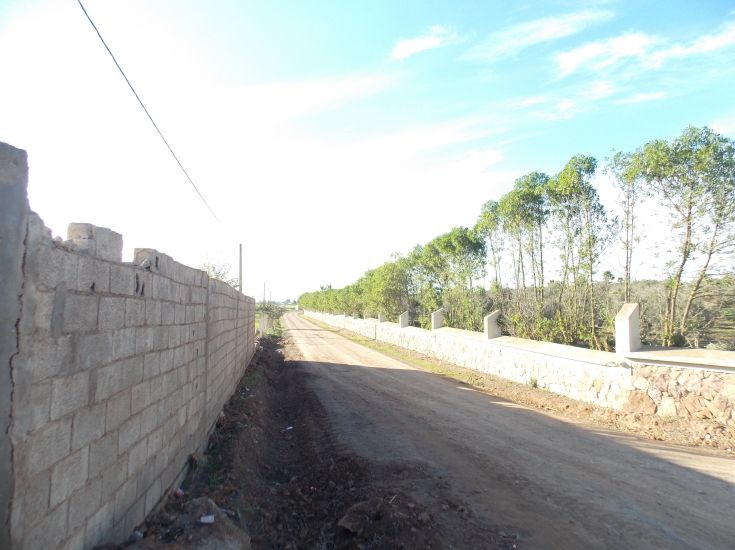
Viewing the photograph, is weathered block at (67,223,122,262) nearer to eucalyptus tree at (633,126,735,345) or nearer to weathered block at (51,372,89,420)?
weathered block at (51,372,89,420)

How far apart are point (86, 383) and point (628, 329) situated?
37.0 ft

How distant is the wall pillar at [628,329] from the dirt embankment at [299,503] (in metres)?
7.21

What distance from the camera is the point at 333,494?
5.91 metres

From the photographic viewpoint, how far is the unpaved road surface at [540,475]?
15.8 ft

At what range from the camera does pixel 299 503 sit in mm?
5824

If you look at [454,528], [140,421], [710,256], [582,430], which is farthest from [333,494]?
[710,256]

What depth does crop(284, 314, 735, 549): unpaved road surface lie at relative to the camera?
4816 mm

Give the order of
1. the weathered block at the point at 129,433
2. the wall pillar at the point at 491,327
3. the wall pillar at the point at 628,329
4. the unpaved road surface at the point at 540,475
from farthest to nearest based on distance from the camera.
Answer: the wall pillar at the point at 491,327 → the wall pillar at the point at 628,329 → the unpaved road surface at the point at 540,475 → the weathered block at the point at 129,433

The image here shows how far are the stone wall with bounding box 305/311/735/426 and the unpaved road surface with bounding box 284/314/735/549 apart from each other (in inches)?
65.9

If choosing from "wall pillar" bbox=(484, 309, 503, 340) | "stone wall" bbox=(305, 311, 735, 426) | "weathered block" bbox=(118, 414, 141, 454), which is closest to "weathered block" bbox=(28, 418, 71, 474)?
"weathered block" bbox=(118, 414, 141, 454)

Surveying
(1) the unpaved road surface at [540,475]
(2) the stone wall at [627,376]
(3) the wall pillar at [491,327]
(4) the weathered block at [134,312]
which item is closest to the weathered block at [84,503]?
(4) the weathered block at [134,312]

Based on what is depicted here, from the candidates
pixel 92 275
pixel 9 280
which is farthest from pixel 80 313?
pixel 9 280

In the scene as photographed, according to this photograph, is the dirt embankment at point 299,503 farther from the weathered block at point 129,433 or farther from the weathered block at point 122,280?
the weathered block at point 122,280

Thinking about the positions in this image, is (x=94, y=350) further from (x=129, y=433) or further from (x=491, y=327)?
(x=491, y=327)
